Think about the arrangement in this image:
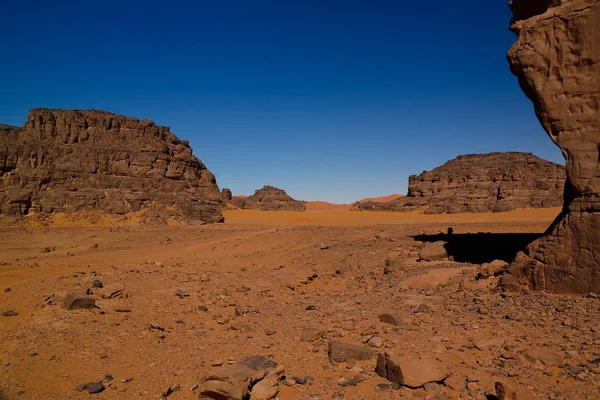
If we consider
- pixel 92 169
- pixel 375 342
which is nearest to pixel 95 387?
pixel 375 342

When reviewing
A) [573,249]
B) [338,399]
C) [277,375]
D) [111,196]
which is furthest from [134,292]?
[111,196]

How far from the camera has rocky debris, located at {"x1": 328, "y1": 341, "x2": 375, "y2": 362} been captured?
215 inches

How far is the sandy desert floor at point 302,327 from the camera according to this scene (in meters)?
4.79

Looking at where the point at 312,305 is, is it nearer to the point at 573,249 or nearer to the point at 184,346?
the point at 184,346

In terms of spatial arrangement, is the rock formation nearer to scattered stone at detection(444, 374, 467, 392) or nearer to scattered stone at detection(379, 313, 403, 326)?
scattered stone at detection(379, 313, 403, 326)

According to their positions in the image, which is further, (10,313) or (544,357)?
(10,313)

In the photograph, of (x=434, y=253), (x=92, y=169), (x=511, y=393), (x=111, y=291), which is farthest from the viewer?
(x=92, y=169)

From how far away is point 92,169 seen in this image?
2986cm

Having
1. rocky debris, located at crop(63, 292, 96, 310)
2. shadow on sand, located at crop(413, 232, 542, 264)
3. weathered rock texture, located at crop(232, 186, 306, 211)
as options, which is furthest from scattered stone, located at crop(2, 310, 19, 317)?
weathered rock texture, located at crop(232, 186, 306, 211)

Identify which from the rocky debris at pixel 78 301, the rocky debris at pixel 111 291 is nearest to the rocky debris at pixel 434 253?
the rocky debris at pixel 111 291

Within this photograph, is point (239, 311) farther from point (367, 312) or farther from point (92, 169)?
point (92, 169)

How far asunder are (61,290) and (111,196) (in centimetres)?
2309

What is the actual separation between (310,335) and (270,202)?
53066 mm

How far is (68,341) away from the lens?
5977mm
